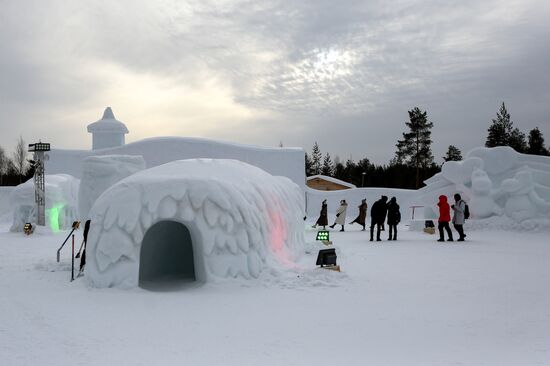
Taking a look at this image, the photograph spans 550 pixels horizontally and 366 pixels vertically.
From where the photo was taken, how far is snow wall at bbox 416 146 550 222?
799 inches

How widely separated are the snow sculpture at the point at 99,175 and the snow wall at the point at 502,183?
14.8m

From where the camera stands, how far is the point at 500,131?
46625 mm

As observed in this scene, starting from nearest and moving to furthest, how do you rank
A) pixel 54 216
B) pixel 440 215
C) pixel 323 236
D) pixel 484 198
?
pixel 323 236
pixel 440 215
pixel 484 198
pixel 54 216

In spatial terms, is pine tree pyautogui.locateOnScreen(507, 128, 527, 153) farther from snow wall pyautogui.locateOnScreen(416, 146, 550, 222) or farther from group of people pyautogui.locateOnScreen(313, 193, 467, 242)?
group of people pyautogui.locateOnScreen(313, 193, 467, 242)

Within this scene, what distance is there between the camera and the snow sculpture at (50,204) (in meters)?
21.4

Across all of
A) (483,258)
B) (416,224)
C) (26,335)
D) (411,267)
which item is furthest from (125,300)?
(416,224)

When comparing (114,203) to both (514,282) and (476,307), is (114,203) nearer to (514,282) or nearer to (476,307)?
(476,307)

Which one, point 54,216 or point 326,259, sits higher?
point 54,216

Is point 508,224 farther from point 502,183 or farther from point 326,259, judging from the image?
point 326,259

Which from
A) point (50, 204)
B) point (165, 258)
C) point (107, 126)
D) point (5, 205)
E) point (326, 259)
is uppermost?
point (107, 126)

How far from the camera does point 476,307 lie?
6.86 meters

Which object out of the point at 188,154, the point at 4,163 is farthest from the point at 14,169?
the point at 188,154

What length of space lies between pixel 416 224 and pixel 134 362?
59.5 ft

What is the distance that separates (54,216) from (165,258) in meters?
13.8
